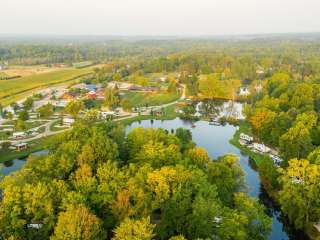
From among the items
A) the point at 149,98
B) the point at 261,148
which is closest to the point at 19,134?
the point at 261,148

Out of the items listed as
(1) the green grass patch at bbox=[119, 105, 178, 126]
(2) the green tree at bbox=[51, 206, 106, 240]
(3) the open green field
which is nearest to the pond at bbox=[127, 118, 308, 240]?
(1) the green grass patch at bbox=[119, 105, 178, 126]

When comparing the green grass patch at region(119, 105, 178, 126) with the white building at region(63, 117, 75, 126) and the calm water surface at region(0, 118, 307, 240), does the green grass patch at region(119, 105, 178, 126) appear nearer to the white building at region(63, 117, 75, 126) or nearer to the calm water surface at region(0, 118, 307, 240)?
the calm water surface at region(0, 118, 307, 240)

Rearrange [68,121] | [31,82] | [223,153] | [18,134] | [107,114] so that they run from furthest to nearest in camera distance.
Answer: [31,82] → [107,114] → [68,121] → [18,134] → [223,153]

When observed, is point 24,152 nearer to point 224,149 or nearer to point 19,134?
point 19,134

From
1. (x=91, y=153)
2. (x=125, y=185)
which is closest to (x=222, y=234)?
(x=125, y=185)

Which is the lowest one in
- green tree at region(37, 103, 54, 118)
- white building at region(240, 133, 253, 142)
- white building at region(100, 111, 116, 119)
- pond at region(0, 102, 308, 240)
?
pond at region(0, 102, 308, 240)

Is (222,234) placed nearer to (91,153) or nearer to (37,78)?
(91,153)

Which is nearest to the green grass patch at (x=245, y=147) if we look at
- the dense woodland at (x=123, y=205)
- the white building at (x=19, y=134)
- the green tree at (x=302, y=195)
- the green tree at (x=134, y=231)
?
the green tree at (x=302, y=195)
